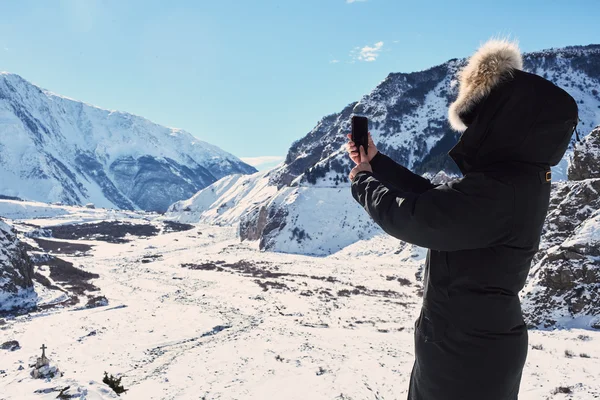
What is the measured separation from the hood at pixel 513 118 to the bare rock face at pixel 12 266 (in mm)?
38037

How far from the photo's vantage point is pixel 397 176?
2658 mm

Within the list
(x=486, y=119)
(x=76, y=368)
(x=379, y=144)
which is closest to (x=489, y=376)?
(x=486, y=119)

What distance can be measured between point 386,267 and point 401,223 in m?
46.2

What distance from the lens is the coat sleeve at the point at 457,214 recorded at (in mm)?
1883

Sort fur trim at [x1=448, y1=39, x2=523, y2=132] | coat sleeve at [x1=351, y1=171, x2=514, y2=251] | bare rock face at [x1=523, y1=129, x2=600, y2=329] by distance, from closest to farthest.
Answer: coat sleeve at [x1=351, y1=171, x2=514, y2=251] < fur trim at [x1=448, y1=39, x2=523, y2=132] < bare rock face at [x1=523, y1=129, x2=600, y2=329]

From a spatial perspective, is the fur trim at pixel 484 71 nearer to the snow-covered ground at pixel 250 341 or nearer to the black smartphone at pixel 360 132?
the black smartphone at pixel 360 132

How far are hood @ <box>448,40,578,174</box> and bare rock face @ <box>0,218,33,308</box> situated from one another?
125 ft

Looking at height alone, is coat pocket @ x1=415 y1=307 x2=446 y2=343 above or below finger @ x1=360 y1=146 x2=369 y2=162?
below

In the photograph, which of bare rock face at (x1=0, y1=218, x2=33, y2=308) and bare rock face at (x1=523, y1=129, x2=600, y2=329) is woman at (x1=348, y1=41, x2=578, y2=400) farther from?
bare rock face at (x1=0, y1=218, x2=33, y2=308)

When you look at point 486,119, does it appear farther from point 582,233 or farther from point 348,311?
point 348,311

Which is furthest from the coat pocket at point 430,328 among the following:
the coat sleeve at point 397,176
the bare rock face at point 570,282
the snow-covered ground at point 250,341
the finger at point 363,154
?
the bare rock face at point 570,282

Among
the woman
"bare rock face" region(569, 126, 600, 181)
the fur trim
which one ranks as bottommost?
the woman

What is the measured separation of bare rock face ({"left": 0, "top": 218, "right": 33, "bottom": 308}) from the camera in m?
31.7

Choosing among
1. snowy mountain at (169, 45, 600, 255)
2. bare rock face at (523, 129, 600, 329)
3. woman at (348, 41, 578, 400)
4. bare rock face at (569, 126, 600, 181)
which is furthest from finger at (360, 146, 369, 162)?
snowy mountain at (169, 45, 600, 255)
